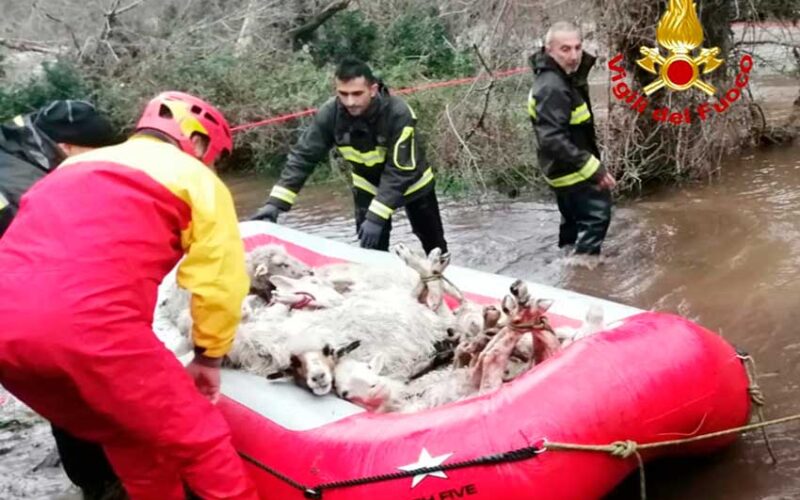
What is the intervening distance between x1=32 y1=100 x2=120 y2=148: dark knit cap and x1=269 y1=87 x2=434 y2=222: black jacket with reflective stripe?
6.77 ft

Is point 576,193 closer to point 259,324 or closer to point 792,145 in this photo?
point 259,324

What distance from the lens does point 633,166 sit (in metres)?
7.84

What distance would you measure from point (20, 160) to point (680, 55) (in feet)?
19.1

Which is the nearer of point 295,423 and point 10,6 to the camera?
point 295,423

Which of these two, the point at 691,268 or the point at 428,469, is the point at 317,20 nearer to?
the point at 691,268

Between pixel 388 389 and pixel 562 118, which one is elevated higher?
pixel 562 118

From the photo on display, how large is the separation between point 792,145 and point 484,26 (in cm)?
331

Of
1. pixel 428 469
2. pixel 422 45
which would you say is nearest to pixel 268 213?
pixel 428 469

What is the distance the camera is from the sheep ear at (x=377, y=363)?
11.8 feet

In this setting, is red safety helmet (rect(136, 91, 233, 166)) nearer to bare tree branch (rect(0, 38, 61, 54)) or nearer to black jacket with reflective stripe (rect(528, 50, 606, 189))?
black jacket with reflective stripe (rect(528, 50, 606, 189))

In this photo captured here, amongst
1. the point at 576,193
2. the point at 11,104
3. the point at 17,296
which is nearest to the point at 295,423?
the point at 17,296

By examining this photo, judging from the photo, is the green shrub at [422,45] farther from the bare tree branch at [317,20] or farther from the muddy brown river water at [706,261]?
the muddy brown river water at [706,261]

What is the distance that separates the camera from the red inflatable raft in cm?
286

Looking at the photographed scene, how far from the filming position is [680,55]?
7.69m
